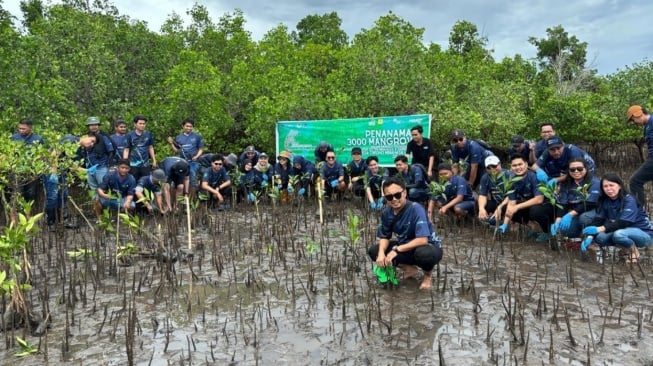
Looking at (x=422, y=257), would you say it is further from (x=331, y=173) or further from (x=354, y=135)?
(x=354, y=135)

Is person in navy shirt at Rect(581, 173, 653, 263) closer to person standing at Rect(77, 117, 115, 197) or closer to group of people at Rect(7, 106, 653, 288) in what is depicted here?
group of people at Rect(7, 106, 653, 288)

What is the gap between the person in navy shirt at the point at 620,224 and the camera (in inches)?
212

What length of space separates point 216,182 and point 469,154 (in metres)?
4.67

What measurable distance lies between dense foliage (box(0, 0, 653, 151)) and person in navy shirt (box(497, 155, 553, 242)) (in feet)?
17.4

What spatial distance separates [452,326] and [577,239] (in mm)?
2976

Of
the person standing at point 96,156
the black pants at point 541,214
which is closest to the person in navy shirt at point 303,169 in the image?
the person standing at point 96,156

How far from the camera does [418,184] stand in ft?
27.3

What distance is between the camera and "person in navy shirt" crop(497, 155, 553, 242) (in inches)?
258

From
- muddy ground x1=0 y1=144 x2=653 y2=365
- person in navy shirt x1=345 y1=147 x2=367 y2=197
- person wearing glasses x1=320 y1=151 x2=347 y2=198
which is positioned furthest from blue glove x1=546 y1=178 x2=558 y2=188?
person wearing glasses x1=320 y1=151 x2=347 y2=198

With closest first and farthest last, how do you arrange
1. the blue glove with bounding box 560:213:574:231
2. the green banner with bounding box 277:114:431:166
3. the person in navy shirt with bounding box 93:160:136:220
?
1. the blue glove with bounding box 560:213:574:231
2. the person in navy shirt with bounding box 93:160:136:220
3. the green banner with bounding box 277:114:431:166

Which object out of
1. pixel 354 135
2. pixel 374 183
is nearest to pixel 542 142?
pixel 374 183

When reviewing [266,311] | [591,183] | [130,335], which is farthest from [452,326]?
[591,183]

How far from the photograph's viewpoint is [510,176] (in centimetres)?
676

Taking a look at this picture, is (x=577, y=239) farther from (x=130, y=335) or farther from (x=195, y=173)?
(x=195, y=173)
